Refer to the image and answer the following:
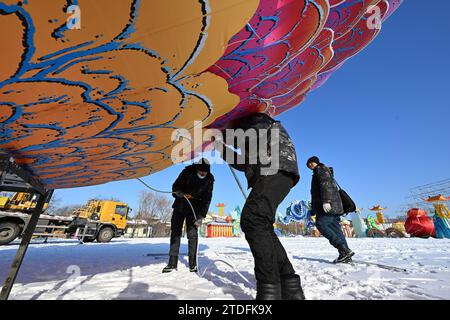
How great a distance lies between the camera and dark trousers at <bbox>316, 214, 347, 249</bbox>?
11.6 feet

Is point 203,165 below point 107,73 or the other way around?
the other way around

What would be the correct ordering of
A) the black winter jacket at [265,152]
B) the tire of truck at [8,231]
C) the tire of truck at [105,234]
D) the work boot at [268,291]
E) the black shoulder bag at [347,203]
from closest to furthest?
1. the work boot at [268,291]
2. the black winter jacket at [265,152]
3. the black shoulder bag at [347,203]
4. the tire of truck at [8,231]
5. the tire of truck at [105,234]

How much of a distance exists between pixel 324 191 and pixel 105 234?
12279mm

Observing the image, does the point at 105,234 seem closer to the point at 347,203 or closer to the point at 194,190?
the point at 194,190


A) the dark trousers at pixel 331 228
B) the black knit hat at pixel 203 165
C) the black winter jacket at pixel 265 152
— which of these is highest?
the black knit hat at pixel 203 165

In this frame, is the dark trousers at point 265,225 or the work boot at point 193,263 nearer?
the dark trousers at point 265,225

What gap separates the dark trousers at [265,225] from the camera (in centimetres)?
144

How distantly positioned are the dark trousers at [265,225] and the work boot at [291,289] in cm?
3

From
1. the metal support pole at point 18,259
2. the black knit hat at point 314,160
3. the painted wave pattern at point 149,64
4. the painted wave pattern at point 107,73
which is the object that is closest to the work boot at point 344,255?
the black knit hat at point 314,160

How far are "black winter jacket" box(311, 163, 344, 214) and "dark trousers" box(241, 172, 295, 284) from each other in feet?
7.39

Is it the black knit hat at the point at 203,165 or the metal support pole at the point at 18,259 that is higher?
the black knit hat at the point at 203,165

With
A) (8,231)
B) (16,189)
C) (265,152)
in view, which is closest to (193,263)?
(265,152)

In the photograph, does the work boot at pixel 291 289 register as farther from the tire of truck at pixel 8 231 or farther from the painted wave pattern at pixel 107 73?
the tire of truck at pixel 8 231

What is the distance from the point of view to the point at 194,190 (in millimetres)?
3428
